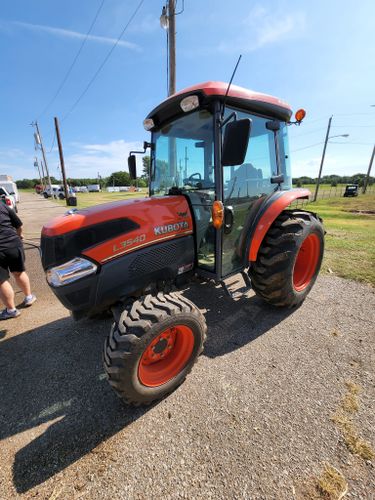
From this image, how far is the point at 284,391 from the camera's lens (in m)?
2.01

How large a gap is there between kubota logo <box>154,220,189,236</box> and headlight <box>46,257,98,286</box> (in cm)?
64

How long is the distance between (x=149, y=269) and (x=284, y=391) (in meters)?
1.50

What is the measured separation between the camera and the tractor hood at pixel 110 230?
1.92 metres

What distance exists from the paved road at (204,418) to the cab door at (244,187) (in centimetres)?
85

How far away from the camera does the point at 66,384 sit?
217 cm

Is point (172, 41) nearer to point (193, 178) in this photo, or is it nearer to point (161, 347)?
point (193, 178)

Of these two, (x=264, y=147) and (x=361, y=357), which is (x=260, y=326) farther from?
(x=264, y=147)

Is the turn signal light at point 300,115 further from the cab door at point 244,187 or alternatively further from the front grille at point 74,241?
the front grille at point 74,241

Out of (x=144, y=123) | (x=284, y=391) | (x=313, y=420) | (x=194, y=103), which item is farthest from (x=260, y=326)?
(x=144, y=123)

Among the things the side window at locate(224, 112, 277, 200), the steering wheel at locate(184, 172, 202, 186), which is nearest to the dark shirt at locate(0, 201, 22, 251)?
the steering wheel at locate(184, 172, 202, 186)

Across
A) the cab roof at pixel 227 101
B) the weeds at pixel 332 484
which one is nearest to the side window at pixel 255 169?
the cab roof at pixel 227 101

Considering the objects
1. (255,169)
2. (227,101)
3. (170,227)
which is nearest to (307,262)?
(255,169)

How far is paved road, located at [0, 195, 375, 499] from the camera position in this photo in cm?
145

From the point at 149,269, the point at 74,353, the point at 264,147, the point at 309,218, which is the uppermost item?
the point at 264,147
